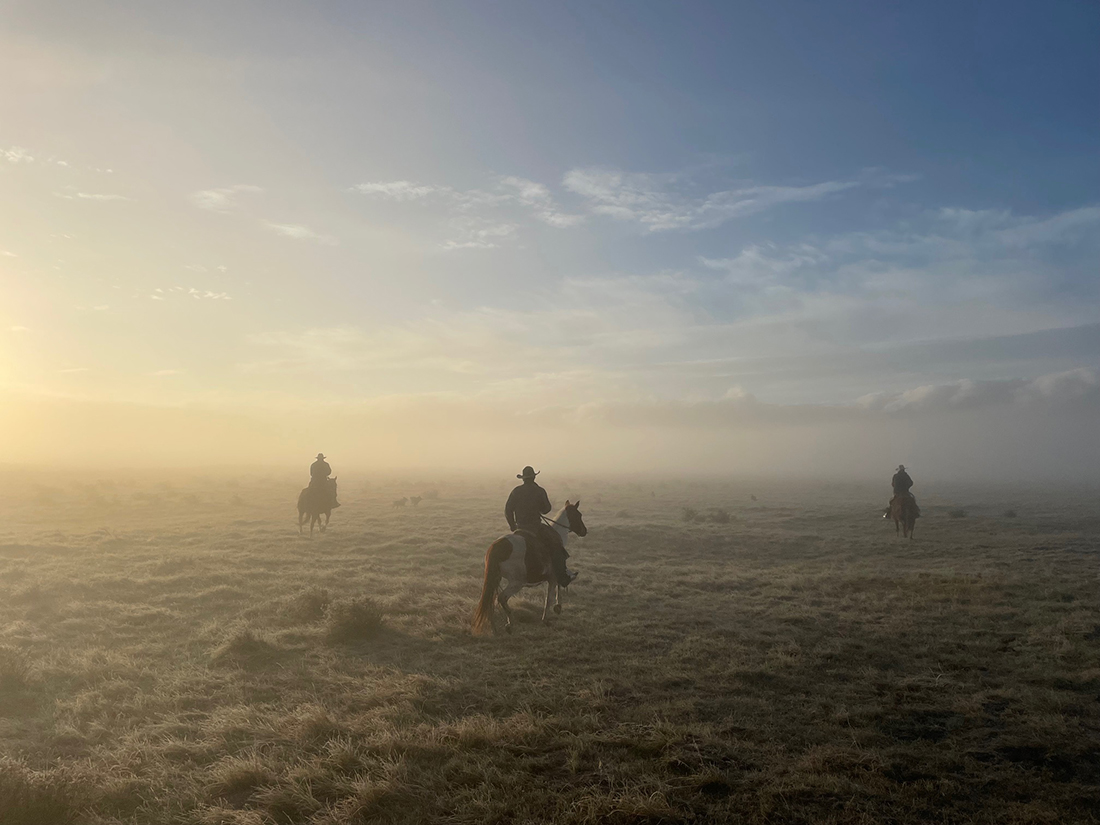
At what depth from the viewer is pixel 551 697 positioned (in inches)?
294

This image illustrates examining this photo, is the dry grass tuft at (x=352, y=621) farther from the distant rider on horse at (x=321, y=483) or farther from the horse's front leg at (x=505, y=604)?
the distant rider on horse at (x=321, y=483)

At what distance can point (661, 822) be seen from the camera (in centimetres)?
473

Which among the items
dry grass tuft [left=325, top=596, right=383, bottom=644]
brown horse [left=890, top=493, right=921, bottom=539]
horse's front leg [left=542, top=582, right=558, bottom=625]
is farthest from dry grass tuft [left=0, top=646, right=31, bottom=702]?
brown horse [left=890, top=493, right=921, bottom=539]

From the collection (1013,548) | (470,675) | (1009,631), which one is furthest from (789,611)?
(1013,548)

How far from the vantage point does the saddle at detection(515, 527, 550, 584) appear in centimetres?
1122

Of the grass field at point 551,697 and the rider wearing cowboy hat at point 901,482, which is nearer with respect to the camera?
the grass field at point 551,697

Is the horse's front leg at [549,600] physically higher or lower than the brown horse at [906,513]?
lower

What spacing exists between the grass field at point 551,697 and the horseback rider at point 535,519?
1.07 meters

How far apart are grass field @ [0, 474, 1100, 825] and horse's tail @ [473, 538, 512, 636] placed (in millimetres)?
262

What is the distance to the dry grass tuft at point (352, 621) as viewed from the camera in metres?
10.2

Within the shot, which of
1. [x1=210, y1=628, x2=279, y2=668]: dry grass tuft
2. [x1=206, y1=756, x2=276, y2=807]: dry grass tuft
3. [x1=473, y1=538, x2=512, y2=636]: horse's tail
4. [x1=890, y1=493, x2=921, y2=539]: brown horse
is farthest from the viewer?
[x1=890, y1=493, x2=921, y2=539]: brown horse

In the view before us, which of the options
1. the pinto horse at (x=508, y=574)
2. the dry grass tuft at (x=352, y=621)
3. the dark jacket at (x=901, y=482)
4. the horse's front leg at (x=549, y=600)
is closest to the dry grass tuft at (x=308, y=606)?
the dry grass tuft at (x=352, y=621)

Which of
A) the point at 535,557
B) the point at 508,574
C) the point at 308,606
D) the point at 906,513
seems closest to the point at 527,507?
the point at 535,557

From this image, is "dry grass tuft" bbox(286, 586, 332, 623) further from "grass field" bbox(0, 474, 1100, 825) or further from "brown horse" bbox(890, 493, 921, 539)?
"brown horse" bbox(890, 493, 921, 539)
